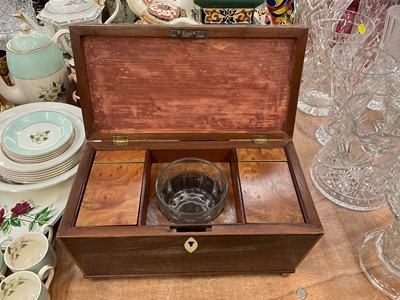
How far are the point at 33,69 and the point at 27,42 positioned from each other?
61 millimetres

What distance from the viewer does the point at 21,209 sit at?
0.73 m

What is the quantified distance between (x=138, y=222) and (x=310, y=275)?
30 centimetres

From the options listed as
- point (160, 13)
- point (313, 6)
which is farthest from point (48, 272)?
point (313, 6)

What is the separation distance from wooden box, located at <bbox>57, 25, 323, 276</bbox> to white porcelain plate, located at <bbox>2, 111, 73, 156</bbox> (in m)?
0.11

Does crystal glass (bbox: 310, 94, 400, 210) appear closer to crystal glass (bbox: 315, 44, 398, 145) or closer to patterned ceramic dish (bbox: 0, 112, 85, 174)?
crystal glass (bbox: 315, 44, 398, 145)

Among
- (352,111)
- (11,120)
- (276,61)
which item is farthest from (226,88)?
(11,120)

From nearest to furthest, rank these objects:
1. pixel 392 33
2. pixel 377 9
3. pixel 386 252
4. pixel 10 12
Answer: pixel 386 252 → pixel 392 33 → pixel 377 9 → pixel 10 12

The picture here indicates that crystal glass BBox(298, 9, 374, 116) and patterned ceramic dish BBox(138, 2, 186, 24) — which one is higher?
patterned ceramic dish BBox(138, 2, 186, 24)

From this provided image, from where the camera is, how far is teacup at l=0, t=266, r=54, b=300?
21.7 inches

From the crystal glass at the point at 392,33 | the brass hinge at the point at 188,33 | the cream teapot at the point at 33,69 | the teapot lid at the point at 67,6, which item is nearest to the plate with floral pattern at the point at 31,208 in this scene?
the cream teapot at the point at 33,69

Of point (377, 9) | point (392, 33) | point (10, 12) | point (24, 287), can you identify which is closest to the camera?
point (24, 287)

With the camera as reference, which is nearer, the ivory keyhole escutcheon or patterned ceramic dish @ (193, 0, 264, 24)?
the ivory keyhole escutcheon

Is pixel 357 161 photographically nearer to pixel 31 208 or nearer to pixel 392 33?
pixel 392 33

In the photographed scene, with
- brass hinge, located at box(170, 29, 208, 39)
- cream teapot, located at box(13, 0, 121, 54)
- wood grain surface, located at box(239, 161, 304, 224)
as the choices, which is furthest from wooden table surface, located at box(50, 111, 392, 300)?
cream teapot, located at box(13, 0, 121, 54)
